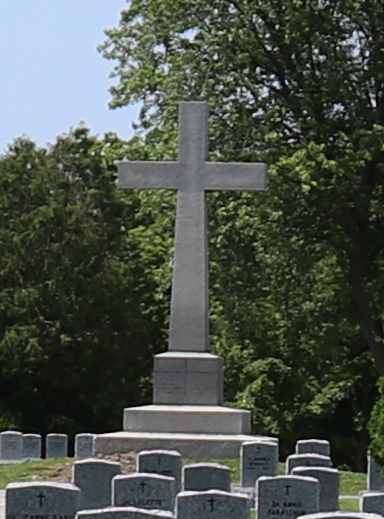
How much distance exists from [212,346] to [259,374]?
2746 millimetres

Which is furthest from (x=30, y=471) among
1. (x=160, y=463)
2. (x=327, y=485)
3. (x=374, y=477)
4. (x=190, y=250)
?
(x=327, y=485)

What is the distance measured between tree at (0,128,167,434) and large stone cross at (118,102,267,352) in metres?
16.3

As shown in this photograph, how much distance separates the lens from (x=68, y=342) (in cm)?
3922

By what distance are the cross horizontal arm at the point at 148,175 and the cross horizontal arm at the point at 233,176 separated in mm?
498

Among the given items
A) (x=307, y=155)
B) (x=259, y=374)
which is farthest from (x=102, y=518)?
(x=259, y=374)

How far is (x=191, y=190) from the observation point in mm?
22891

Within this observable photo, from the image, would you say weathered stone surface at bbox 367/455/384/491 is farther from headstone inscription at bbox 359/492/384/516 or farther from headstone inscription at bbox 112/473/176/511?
headstone inscription at bbox 112/473/176/511

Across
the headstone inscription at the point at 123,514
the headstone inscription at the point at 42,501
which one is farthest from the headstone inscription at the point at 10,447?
the headstone inscription at the point at 123,514

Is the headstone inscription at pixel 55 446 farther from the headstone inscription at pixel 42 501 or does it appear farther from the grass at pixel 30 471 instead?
the headstone inscription at pixel 42 501

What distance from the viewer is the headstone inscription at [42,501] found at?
1313 centimetres

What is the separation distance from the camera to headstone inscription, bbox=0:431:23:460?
26.9 m

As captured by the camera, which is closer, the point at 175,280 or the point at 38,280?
the point at 175,280

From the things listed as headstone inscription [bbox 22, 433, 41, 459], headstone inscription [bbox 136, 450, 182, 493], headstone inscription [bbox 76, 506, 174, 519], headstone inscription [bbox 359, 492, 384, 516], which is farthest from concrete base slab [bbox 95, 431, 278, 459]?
headstone inscription [bbox 76, 506, 174, 519]

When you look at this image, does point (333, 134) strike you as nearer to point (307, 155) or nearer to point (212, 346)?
point (307, 155)
